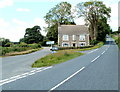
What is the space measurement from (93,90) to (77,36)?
2820 inches

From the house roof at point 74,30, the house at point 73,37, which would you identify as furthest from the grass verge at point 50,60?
the house roof at point 74,30

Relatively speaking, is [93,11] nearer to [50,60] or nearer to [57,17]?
[57,17]

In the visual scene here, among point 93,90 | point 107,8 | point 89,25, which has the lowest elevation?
point 93,90

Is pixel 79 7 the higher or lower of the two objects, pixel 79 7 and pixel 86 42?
the higher

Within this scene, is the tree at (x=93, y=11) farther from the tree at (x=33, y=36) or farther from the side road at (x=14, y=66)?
the side road at (x=14, y=66)

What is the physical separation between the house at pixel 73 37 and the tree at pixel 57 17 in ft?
31.8

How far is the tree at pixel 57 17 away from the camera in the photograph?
90.9 meters

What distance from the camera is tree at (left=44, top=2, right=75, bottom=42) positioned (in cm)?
9088

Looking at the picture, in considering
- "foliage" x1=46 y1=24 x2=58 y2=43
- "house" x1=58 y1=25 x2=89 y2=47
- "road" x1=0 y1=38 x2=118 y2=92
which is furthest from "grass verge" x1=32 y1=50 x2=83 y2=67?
"foliage" x1=46 y1=24 x2=58 y2=43

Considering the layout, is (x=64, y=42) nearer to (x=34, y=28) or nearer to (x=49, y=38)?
(x=49, y=38)

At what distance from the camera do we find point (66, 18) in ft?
305

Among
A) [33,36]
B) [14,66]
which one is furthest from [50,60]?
[33,36]

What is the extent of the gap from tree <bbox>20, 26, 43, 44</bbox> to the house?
2332 centimetres

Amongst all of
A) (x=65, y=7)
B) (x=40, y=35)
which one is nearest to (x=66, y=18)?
(x=65, y=7)
